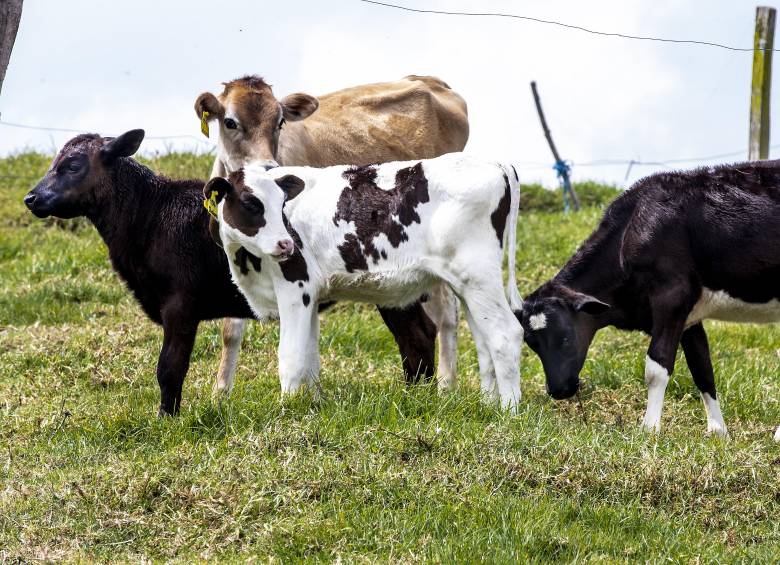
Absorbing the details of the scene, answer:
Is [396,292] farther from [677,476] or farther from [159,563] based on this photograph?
[159,563]

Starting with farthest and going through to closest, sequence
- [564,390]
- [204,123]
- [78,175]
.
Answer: [204,123] < [564,390] < [78,175]

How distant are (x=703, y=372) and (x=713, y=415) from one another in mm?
346

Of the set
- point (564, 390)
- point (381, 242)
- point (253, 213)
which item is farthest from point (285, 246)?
point (564, 390)

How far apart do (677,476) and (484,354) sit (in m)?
1.85

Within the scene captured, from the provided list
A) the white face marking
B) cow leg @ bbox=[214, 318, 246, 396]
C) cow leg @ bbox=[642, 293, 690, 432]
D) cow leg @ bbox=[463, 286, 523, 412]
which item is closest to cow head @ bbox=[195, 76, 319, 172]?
cow leg @ bbox=[214, 318, 246, 396]

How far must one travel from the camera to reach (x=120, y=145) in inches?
335

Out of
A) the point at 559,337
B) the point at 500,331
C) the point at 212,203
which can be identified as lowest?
the point at 559,337

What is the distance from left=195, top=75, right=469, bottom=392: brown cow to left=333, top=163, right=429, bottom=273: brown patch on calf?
1212 millimetres

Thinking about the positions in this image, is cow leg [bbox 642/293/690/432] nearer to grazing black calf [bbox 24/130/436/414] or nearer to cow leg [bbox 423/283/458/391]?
grazing black calf [bbox 24/130/436/414]

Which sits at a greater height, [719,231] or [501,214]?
[501,214]

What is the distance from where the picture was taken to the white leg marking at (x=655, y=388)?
828 cm

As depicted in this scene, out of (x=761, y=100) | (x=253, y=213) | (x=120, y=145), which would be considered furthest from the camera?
(x=761, y=100)

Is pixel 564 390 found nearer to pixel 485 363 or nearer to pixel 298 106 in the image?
pixel 485 363

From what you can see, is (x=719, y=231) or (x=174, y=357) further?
(x=719, y=231)
